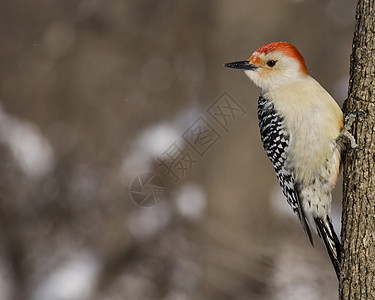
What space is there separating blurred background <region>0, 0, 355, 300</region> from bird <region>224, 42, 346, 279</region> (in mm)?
3113

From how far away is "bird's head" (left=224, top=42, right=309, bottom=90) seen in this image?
13.4 ft

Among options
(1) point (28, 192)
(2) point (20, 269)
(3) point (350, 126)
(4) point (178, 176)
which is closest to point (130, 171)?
(4) point (178, 176)

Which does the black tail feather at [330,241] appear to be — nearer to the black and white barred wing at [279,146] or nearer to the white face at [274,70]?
the black and white barred wing at [279,146]

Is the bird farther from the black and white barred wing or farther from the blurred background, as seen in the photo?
the blurred background

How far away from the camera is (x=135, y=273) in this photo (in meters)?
7.38

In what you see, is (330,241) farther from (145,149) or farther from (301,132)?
(145,149)

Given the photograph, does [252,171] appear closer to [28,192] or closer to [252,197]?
[252,197]

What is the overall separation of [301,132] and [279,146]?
0.85 feet

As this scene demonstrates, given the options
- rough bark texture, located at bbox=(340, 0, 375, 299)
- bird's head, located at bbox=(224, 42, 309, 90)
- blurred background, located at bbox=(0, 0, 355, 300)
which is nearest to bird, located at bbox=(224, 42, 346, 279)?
bird's head, located at bbox=(224, 42, 309, 90)

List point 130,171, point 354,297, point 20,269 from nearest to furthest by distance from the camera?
point 354,297 → point 20,269 → point 130,171

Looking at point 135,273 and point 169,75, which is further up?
point 169,75

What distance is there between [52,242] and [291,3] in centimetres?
414

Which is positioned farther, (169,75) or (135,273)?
(169,75)

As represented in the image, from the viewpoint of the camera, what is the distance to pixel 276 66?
13.6ft
